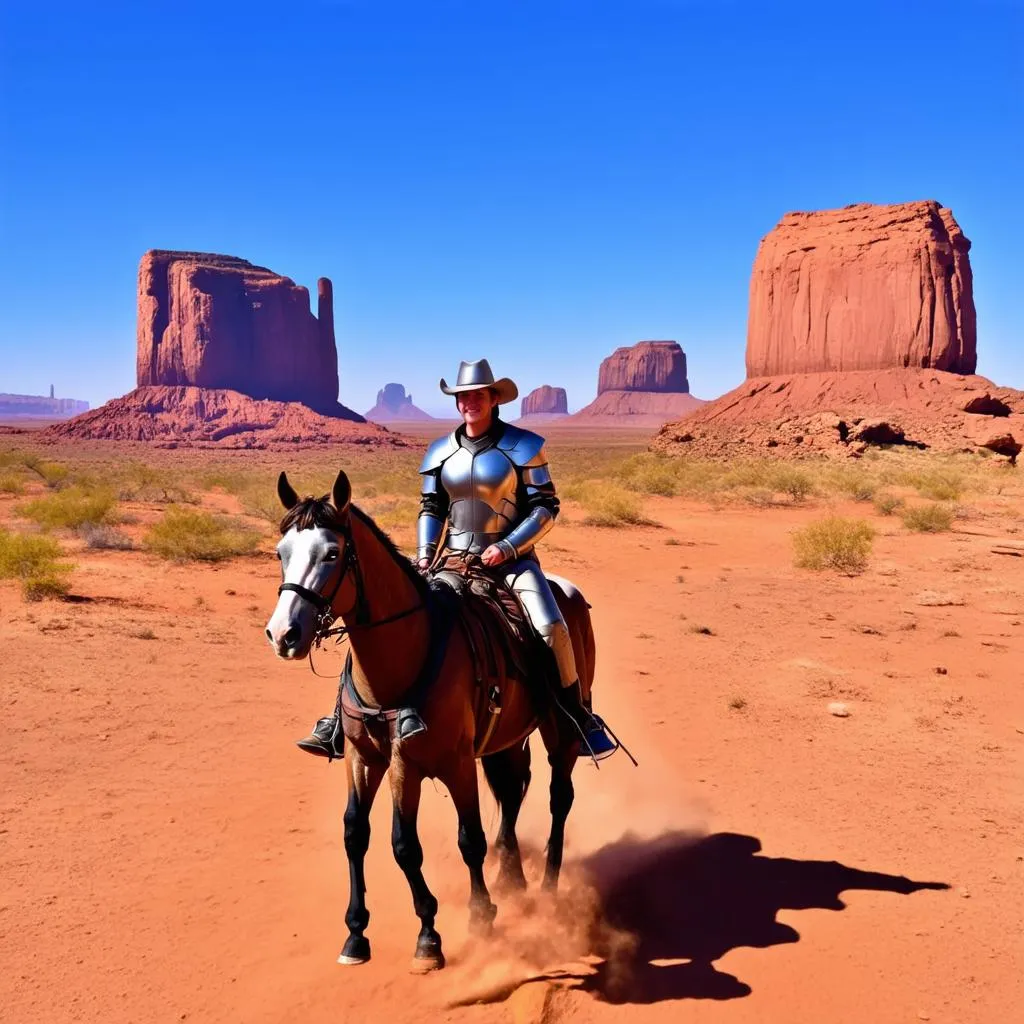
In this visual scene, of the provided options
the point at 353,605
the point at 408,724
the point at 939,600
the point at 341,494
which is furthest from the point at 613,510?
the point at 341,494

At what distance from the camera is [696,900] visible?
16.1 ft

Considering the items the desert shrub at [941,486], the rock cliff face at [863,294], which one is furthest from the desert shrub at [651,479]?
the rock cliff face at [863,294]

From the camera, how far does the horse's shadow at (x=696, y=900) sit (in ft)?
13.4

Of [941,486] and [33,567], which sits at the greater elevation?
[941,486]

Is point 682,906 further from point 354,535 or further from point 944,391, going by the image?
point 944,391

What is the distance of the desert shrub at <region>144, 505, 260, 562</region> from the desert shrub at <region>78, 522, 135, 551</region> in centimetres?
41

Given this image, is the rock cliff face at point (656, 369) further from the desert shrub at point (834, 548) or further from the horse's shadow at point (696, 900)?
the horse's shadow at point (696, 900)

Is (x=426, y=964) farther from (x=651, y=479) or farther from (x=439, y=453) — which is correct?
(x=651, y=479)

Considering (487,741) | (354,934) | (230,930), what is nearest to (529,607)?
(487,741)

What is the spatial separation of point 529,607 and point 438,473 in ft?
2.90

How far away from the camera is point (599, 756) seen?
506cm

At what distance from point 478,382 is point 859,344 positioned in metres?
70.9

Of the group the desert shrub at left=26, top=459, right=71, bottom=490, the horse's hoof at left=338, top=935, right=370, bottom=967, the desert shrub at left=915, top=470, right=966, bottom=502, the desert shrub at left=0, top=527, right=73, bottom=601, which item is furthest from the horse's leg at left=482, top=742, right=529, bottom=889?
the desert shrub at left=26, top=459, right=71, bottom=490

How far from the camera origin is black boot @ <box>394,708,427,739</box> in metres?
3.63
